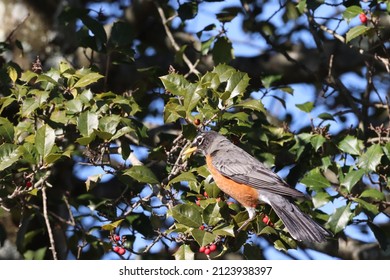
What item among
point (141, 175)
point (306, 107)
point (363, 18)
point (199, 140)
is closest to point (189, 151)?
point (199, 140)

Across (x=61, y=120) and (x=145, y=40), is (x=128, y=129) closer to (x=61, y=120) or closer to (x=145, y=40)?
(x=61, y=120)

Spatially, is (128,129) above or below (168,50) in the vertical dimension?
above

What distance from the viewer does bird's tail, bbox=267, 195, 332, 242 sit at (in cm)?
424

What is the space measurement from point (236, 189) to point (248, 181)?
0.41 ft

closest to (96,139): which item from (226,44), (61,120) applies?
(61,120)

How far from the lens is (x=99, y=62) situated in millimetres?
6445

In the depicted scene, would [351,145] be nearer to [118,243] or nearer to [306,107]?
[306,107]

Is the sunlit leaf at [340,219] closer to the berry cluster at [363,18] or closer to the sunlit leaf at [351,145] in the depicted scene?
the sunlit leaf at [351,145]

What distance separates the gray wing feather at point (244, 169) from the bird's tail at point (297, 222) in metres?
0.14

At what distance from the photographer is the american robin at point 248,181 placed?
4.46 metres

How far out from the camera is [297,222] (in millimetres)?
4363

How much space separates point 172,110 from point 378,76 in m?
3.77

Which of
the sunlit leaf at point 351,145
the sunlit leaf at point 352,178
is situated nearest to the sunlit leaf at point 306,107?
the sunlit leaf at point 351,145

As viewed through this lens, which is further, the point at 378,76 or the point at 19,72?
the point at 378,76
